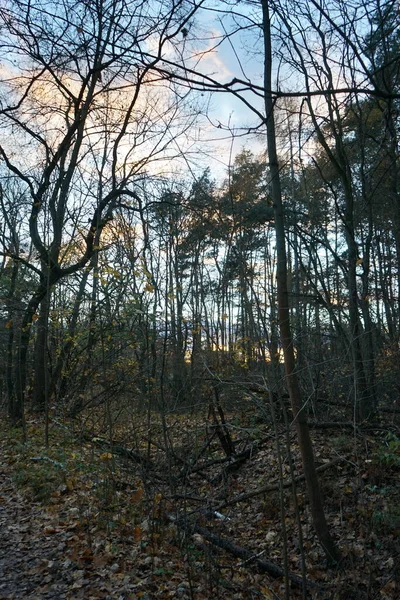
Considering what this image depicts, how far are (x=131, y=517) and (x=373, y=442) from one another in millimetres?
3815

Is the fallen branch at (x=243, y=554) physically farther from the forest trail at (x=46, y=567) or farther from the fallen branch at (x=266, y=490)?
the forest trail at (x=46, y=567)

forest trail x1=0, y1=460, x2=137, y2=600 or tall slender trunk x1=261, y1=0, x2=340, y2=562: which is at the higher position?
tall slender trunk x1=261, y1=0, x2=340, y2=562

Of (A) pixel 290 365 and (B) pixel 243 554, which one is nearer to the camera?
(A) pixel 290 365

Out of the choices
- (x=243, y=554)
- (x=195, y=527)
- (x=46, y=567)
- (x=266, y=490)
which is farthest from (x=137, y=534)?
(x=266, y=490)

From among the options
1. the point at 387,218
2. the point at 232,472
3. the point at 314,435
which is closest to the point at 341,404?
the point at 314,435

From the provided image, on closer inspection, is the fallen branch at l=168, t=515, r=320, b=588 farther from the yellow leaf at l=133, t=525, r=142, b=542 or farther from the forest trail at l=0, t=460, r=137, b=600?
the forest trail at l=0, t=460, r=137, b=600

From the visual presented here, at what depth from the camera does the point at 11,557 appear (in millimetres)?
4441

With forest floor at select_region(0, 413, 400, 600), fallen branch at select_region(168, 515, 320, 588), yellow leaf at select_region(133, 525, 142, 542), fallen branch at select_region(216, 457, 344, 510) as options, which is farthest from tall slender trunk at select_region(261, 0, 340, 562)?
yellow leaf at select_region(133, 525, 142, 542)

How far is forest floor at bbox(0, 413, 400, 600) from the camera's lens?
412cm

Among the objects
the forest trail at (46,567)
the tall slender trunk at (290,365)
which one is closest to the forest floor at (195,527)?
the forest trail at (46,567)

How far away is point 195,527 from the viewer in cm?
527

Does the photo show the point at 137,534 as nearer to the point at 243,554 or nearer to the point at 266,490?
the point at 243,554

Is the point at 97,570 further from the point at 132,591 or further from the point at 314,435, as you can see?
the point at 314,435

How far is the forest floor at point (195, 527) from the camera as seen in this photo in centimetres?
412
